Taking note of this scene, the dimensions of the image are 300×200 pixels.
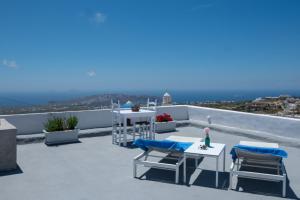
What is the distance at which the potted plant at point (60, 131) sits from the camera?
6500 mm

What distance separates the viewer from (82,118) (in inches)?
310

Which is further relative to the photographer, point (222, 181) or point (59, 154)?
point (59, 154)

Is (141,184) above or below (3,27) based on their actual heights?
below

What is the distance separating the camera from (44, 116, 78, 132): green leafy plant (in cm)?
664

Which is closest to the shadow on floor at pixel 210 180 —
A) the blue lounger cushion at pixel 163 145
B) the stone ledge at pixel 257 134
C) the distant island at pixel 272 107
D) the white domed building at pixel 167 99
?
the blue lounger cushion at pixel 163 145

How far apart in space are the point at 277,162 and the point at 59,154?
3.92 metres

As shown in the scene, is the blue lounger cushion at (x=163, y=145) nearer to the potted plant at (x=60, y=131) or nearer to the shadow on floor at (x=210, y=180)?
the shadow on floor at (x=210, y=180)

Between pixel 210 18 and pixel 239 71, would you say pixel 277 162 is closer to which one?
pixel 210 18

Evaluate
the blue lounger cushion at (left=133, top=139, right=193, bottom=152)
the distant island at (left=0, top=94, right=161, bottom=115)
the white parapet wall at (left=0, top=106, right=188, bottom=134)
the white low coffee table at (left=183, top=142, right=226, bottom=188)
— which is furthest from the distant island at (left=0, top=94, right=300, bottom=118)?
the white low coffee table at (left=183, top=142, right=226, bottom=188)

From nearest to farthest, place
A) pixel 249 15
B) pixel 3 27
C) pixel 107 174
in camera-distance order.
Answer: pixel 107 174, pixel 249 15, pixel 3 27

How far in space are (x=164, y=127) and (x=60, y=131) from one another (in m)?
2.91

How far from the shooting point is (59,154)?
5.62 meters

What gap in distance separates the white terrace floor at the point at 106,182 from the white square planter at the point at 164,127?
7.90 ft

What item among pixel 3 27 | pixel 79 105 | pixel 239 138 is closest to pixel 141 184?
pixel 239 138
